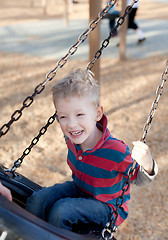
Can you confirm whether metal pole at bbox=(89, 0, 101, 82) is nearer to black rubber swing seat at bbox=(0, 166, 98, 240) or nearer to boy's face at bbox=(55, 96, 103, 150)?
boy's face at bbox=(55, 96, 103, 150)

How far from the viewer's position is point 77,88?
1.15m

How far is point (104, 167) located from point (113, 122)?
6.31 feet

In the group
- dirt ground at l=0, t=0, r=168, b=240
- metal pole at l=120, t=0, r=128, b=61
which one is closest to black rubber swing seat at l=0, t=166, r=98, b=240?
dirt ground at l=0, t=0, r=168, b=240

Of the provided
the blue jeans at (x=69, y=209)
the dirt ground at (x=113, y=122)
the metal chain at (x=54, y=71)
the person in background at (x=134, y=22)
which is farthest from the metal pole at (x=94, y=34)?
the person in background at (x=134, y=22)

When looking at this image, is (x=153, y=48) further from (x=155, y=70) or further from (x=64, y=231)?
(x=64, y=231)

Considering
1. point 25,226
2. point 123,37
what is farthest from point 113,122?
point 25,226

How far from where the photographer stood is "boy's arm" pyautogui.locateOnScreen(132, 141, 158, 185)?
1.08 metres

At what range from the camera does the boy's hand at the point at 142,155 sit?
1.08 meters

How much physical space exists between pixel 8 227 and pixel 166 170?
1817mm

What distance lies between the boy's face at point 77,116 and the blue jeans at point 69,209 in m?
0.23

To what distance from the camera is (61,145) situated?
2.80m

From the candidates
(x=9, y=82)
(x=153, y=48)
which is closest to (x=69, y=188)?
(x=9, y=82)

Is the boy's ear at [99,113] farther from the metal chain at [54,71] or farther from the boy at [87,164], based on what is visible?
the metal chain at [54,71]

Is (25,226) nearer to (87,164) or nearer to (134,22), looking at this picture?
(87,164)
